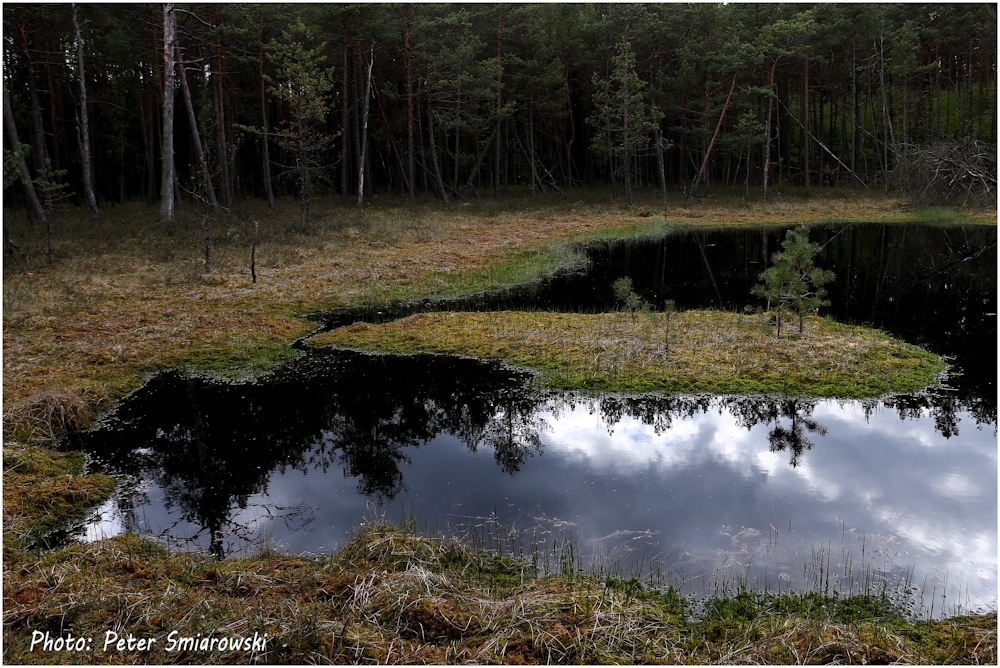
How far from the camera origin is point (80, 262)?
1941 cm

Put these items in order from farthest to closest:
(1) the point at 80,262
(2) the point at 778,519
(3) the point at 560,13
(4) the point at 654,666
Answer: (3) the point at 560,13
(1) the point at 80,262
(2) the point at 778,519
(4) the point at 654,666

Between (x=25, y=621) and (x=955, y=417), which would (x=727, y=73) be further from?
(x=25, y=621)

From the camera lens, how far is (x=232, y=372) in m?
11.8

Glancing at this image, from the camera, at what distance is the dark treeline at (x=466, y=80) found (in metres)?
32.2

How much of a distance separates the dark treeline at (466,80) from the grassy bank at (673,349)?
16028 mm

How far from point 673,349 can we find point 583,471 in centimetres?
483

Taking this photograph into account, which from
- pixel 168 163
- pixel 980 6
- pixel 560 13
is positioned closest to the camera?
pixel 168 163

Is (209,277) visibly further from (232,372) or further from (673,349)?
(673,349)

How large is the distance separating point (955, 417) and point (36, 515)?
1147cm

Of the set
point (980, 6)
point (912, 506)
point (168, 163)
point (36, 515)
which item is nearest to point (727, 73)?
point (980, 6)

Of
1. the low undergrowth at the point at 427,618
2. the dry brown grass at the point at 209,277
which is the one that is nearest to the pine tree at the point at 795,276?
the low undergrowth at the point at 427,618

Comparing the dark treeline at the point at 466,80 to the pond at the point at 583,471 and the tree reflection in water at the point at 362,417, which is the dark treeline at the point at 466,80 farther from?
the pond at the point at 583,471

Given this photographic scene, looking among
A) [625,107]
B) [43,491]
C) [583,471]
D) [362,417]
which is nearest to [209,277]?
[362,417]

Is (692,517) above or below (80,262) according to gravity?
below
